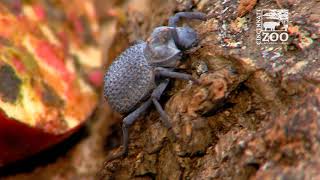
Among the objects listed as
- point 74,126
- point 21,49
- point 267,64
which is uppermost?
point 21,49

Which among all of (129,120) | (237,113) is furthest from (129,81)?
(237,113)

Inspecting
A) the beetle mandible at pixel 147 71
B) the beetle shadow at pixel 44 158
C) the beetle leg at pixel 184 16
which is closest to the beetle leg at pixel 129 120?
the beetle mandible at pixel 147 71

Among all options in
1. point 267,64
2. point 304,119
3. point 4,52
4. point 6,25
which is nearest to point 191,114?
point 267,64

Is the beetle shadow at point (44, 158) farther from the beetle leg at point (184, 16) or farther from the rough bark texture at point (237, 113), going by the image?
the beetle leg at point (184, 16)

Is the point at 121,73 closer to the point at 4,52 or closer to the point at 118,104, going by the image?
the point at 118,104

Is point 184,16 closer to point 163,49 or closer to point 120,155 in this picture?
point 163,49

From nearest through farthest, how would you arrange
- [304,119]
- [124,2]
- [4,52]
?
[304,119] → [4,52] → [124,2]

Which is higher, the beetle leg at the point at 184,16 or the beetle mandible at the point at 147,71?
the beetle leg at the point at 184,16

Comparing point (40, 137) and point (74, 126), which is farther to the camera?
point (74, 126)
